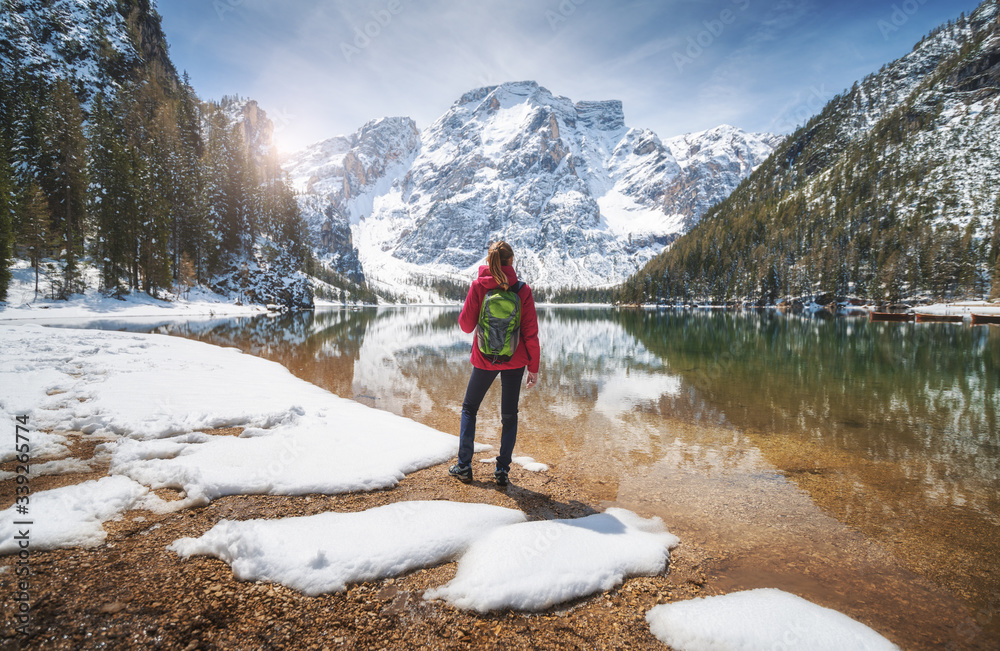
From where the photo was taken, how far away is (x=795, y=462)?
7195 mm

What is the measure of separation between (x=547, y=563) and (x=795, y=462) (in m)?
6.46

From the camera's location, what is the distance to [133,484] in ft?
13.8

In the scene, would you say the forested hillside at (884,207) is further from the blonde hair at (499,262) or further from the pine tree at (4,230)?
the pine tree at (4,230)

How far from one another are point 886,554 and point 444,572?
5.02 meters

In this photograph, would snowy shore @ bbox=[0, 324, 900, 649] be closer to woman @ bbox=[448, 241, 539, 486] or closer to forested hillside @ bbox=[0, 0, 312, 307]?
woman @ bbox=[448, 241, 539, 486]

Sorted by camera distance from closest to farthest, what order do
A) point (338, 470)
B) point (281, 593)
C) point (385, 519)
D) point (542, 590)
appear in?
point (281, 593)
point (542, 590)
point (385, 519)
point (338, 470)

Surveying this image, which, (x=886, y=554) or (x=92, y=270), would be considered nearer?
(x=886, y=554)

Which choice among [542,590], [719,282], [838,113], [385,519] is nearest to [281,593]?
[385,519]

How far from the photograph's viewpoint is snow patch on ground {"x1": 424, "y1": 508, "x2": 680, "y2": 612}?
303 cm

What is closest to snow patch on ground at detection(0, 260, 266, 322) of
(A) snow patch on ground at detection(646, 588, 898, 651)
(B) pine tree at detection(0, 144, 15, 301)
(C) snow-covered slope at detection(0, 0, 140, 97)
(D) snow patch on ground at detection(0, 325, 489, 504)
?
(B) pine tree at detection(0, 144, 15, 301)

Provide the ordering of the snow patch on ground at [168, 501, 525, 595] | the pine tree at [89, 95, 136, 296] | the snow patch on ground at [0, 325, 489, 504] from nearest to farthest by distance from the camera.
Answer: the snow patch on ground at [168, 501, 525, 595]
the snow patch on ground at [0, 325, 489, 504]
the pine tree at [89, 95, 136, 296]

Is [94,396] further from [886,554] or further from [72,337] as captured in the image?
[886,554]

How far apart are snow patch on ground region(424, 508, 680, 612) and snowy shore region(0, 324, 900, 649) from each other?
0.01 m

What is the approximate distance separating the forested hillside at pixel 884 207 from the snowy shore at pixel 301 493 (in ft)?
352
